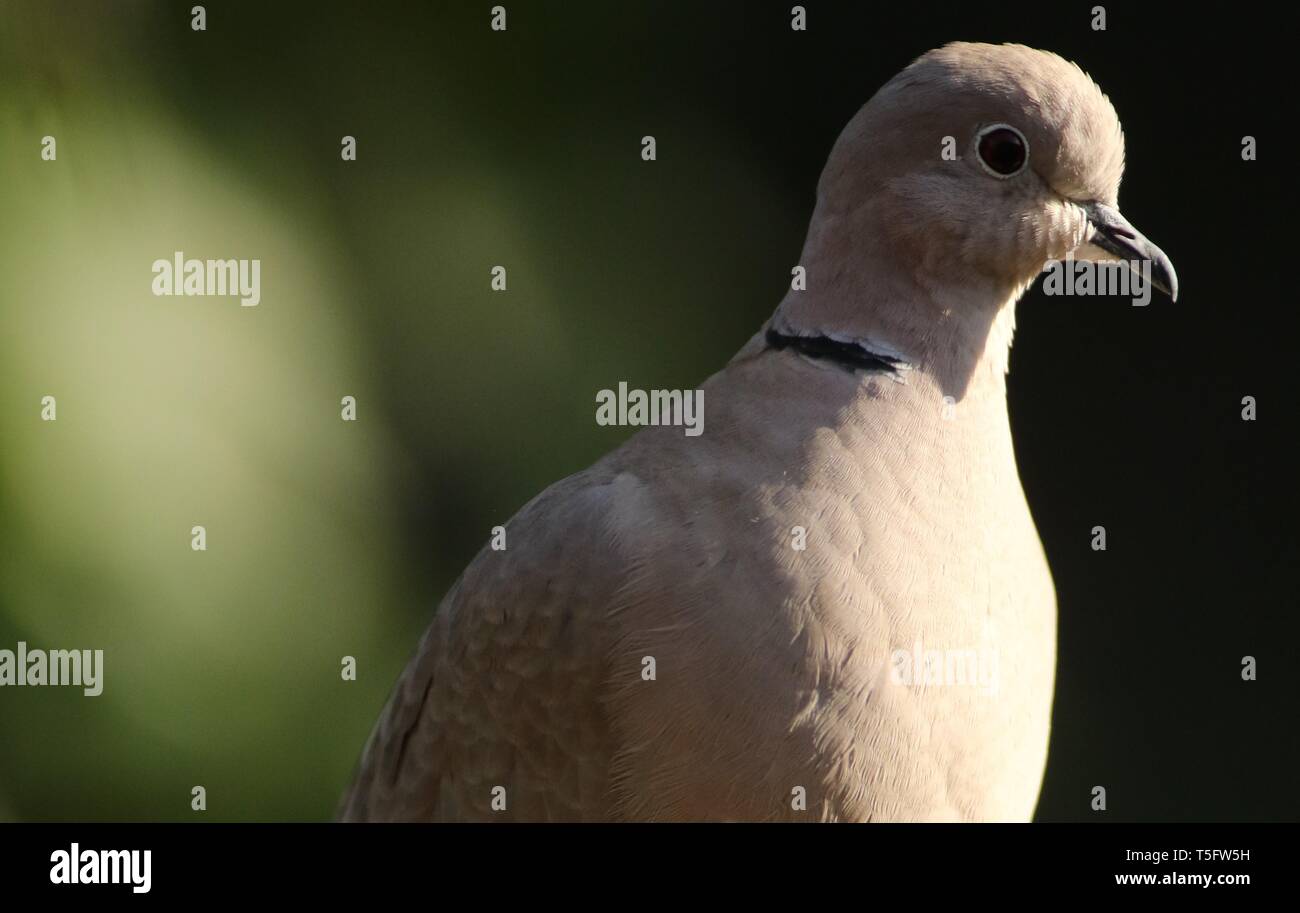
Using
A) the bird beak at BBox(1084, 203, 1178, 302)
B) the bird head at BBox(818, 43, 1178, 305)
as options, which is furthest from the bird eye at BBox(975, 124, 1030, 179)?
the bird beak at BBox(1084, 203, 1178, 302)

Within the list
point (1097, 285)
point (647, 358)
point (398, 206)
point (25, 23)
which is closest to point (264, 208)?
point (398, 206)

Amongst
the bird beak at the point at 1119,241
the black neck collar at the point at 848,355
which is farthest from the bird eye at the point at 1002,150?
the black neck collar at the point at 848,355

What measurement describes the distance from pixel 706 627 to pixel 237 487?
6.72 ft

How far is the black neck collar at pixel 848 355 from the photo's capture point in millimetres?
1853

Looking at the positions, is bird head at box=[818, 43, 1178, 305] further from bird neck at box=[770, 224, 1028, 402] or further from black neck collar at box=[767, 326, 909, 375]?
→ black neck collar at box=[767, 326, 909, 375]

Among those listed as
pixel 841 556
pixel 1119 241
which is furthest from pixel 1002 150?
pixel 841 556

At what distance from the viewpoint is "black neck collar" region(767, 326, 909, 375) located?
1.85m

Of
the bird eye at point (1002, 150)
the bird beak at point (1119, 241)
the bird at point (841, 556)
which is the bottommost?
the bird at point (841, 556)

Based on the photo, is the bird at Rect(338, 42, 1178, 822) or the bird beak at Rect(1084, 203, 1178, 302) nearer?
the bird at Rect(338, 42, 1178, 822)

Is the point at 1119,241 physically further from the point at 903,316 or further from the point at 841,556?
the point at 841,556

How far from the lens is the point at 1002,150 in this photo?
1.87m

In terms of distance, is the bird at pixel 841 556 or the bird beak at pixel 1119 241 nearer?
the bird at pixel 841 556

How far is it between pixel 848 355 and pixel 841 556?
0.29 m

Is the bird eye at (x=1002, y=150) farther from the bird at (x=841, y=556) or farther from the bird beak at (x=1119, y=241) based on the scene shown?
the bird beak at (x=1119, y=241)
